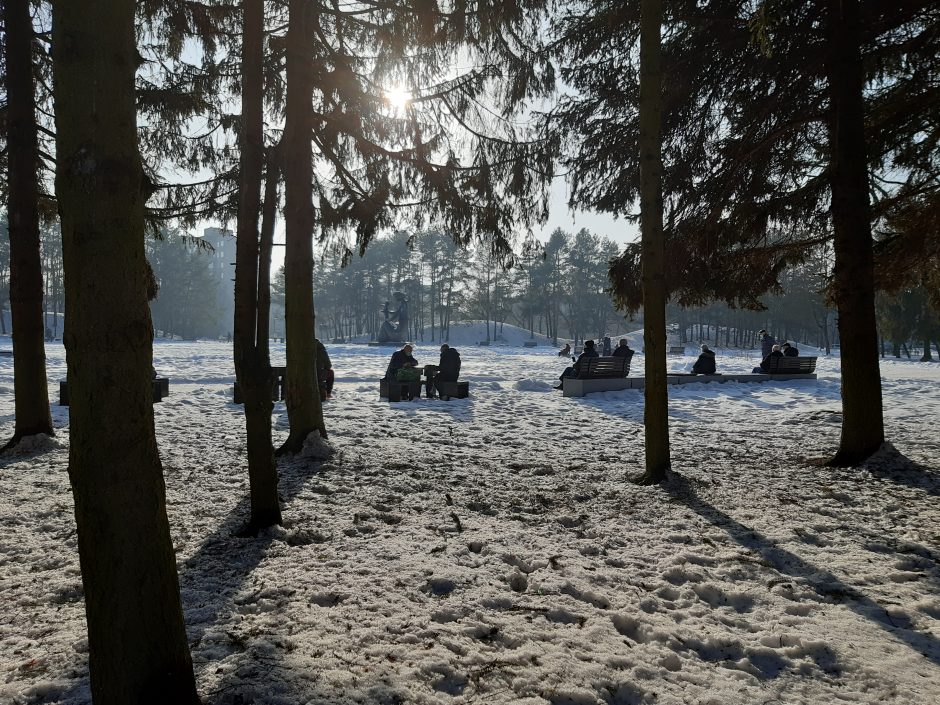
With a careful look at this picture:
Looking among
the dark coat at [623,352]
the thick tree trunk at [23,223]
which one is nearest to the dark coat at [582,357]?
the dark coat at [623,352]

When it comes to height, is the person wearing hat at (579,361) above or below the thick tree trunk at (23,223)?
below

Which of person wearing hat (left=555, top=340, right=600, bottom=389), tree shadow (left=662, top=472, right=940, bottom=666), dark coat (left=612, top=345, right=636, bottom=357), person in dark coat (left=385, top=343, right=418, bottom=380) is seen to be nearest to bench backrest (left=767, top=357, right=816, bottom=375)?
dark coat (left=612, top=345, right=636, bottom=357)

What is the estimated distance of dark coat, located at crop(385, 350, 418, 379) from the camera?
13352 mm

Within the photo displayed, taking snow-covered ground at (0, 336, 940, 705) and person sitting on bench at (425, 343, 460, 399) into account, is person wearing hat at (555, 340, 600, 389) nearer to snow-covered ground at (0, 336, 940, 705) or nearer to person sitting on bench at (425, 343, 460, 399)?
person sitting on bench at (425, 343, 460, 399)

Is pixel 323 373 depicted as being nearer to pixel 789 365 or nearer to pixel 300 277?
pixel 300 277

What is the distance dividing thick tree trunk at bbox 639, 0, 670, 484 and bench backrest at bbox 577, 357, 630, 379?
7.99m

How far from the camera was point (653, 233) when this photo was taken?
576 cm

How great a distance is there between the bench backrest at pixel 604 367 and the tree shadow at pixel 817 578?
343 inches

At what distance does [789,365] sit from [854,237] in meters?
12.1

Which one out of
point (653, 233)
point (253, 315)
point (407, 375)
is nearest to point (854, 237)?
point (653, 233)

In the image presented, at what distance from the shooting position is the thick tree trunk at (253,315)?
4.26 meters

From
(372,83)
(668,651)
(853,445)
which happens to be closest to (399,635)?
(668,651)

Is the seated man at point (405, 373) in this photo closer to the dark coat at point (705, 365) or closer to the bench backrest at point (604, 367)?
the bench backrest at point (604, 367)

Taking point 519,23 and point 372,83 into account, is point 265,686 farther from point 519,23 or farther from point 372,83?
point 372,83
